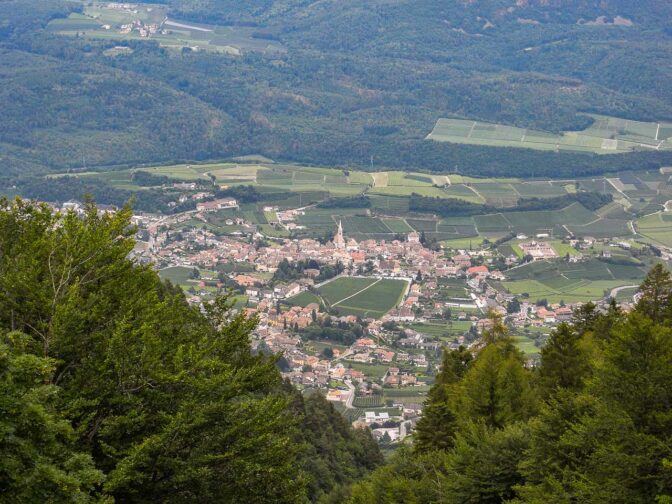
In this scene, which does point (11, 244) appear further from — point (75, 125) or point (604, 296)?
point (75, 125)

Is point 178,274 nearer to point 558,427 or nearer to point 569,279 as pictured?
point 569,279

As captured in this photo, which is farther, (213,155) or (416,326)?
(213,155)

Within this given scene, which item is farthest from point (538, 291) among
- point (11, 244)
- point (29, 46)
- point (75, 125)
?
point (29, 46)

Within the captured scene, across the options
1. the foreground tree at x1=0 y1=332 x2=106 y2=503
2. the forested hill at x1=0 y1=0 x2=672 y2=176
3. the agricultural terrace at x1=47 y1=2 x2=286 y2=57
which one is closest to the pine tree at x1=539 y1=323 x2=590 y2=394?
the foreground tree at x1=0 y1=332 x2=106 y2=503

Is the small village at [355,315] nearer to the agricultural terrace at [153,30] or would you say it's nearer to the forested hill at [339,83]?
the forested hill at [339,83]

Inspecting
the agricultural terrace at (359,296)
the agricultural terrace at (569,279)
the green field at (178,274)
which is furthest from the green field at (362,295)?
the green field at (178,274)

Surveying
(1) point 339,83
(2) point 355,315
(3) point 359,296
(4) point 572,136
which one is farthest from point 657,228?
(1) point 339,83
